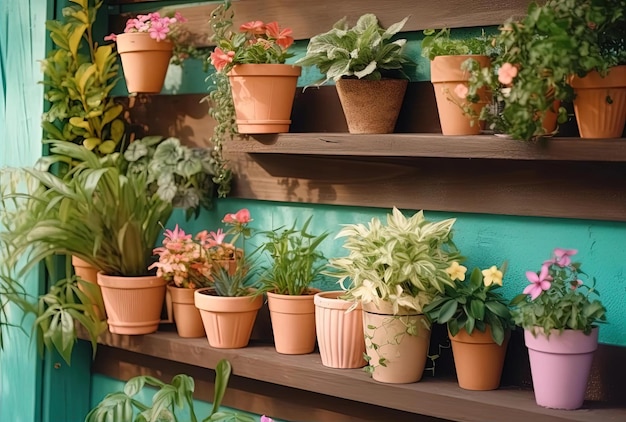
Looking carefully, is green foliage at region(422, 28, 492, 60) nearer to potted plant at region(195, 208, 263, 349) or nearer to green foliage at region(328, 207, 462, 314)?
green foliage at region(328, 207, 462, 314)

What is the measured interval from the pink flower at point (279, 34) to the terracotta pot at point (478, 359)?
902 mm

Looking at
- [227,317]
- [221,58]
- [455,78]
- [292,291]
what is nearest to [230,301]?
[227,317]

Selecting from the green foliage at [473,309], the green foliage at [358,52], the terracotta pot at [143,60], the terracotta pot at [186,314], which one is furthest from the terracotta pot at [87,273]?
the green foliage at [473,309]

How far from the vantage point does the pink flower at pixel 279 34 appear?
2562 millimetres

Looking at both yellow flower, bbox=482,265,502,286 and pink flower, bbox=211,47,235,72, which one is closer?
yellow flower, bbox=482,265,502,286

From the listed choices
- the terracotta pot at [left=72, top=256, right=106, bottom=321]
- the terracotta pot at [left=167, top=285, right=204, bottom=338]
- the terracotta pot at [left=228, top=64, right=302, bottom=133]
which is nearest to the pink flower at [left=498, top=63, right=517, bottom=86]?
the terracotta pot at [left=228, top=64, right=302, bottom=133]

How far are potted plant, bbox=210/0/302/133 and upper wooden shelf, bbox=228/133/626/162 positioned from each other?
0.19 ft

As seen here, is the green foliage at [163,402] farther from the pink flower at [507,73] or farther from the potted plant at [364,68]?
the pink flower at [507,73]

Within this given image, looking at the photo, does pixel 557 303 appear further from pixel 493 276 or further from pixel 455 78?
pixel 455 78

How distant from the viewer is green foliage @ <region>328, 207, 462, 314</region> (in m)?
2.24

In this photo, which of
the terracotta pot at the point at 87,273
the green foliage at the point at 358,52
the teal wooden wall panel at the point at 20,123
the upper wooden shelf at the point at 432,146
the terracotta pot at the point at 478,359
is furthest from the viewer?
the teal wooden wall panel at the point at 20,123

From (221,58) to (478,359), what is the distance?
1.01m

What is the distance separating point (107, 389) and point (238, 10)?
51.3 inches

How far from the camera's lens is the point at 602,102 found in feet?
6.64
